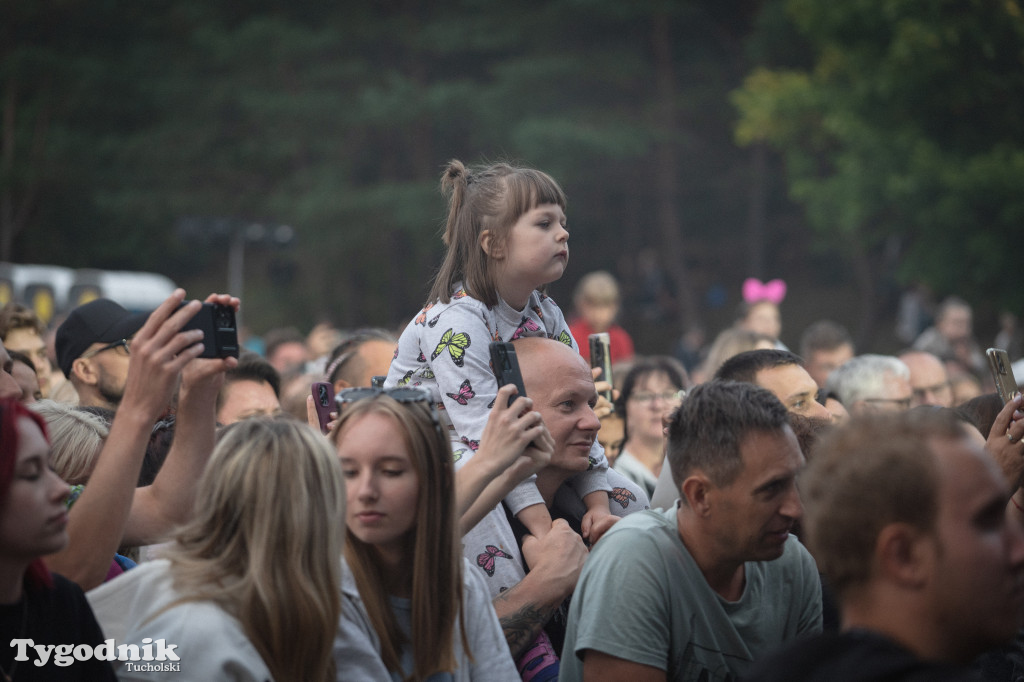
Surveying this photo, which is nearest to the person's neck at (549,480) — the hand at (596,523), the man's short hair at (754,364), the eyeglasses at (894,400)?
the hand at (596,523)

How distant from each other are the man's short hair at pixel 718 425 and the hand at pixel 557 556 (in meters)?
0.41

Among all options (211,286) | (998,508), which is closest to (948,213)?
(998,508)

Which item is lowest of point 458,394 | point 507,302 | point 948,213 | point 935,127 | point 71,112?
point 458,394

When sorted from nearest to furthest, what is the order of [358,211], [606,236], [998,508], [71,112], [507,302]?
[998,508], [507,302], [358,211], [606,236], [71,112]

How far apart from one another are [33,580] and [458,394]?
149cm

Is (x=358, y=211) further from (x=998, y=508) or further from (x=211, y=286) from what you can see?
(x=998, y=508)

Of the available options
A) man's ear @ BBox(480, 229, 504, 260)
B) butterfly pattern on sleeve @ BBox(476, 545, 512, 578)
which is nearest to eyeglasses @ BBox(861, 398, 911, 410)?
man's ear @ BBox(480, 229, 504, 260)

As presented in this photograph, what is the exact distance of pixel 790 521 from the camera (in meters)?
2.79

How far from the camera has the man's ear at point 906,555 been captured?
1.75 meters

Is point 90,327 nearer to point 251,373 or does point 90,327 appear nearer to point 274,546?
point 251,373

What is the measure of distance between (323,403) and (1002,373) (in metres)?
2.21

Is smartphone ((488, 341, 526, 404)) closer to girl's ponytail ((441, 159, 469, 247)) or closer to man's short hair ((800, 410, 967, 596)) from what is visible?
girl's ponytail ((441, 159, 469, 247))

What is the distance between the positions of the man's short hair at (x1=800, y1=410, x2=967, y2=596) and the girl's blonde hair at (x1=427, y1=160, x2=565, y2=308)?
77.4 inches

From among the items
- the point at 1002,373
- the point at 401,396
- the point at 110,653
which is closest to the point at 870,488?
the point at 401,396
